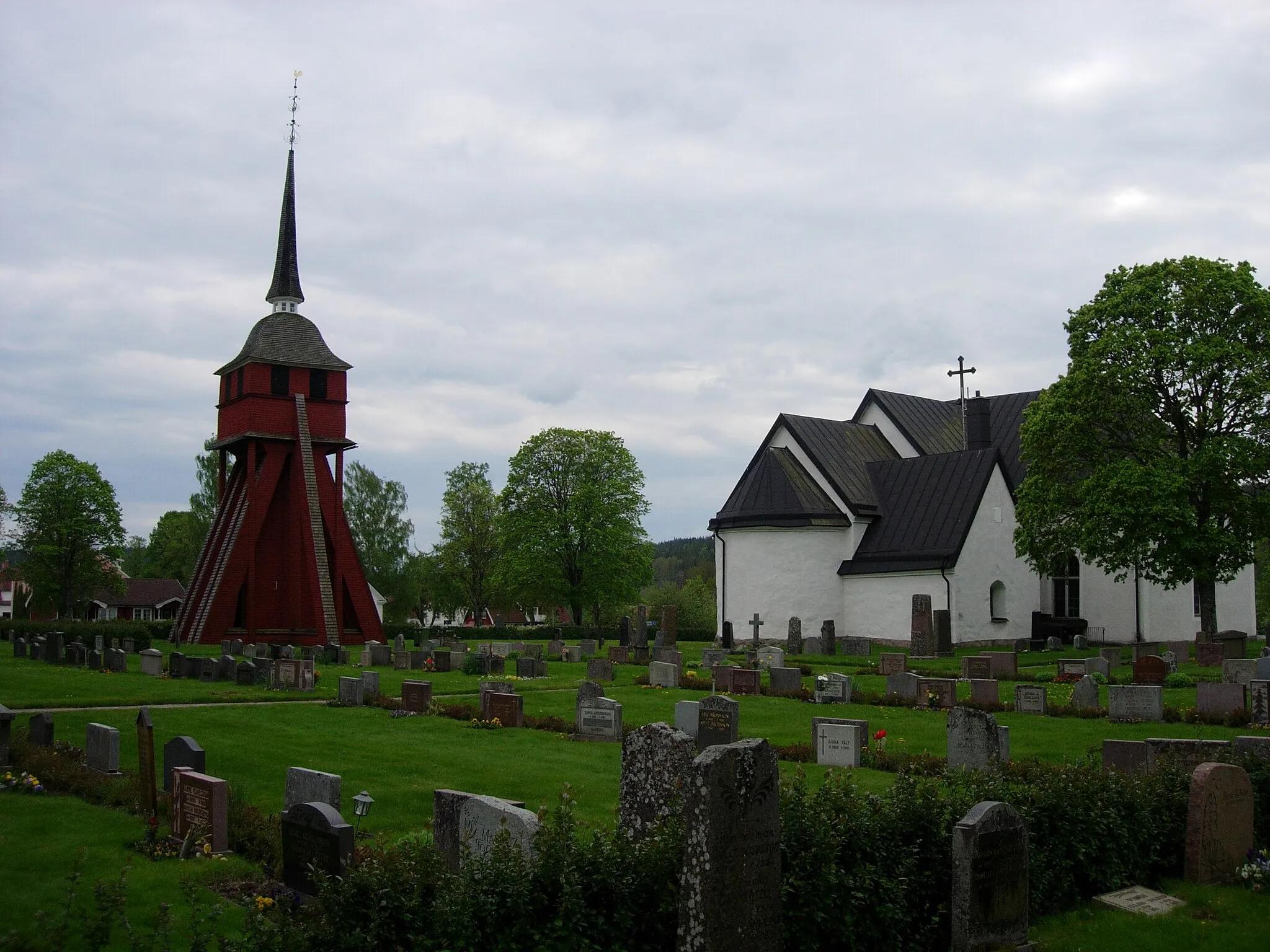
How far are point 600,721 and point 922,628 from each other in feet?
55.5

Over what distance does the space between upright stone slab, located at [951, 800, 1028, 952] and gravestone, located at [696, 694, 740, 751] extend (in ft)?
18.7

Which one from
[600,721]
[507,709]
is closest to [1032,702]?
[600,721]

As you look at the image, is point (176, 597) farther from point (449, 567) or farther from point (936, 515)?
point (936, 515)

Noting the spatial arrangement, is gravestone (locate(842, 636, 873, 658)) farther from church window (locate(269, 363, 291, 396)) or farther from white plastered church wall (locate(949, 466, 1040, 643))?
church window (locate(269, 363, 291, 396))

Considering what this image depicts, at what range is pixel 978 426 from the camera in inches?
1722

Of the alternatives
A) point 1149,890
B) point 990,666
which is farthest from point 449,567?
point 1149,890

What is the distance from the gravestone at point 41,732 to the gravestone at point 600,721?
22.6ft

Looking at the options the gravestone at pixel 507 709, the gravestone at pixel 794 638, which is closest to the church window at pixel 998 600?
the gravestone at pixel 794 638

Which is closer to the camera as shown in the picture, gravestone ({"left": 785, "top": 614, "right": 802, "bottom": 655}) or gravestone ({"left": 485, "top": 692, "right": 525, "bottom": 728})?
gravestone ({"left": 485, "top": 692, "right": 525, "bottom": 728})

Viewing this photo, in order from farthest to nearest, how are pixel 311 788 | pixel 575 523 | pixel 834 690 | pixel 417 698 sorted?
1. pixel 575 523
2. pixel 834 690
3. pixel 417 698
4. pixel 311 788

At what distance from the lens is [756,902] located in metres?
6.70

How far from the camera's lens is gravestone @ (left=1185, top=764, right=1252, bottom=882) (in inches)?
373

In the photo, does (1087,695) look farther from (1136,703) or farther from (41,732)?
(41,732)

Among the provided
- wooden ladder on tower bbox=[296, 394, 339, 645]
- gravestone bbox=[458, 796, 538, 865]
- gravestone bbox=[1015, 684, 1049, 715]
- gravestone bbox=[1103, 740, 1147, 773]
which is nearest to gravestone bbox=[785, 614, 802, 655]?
gravestone bbox=[1015, 684, 1049, 715]
